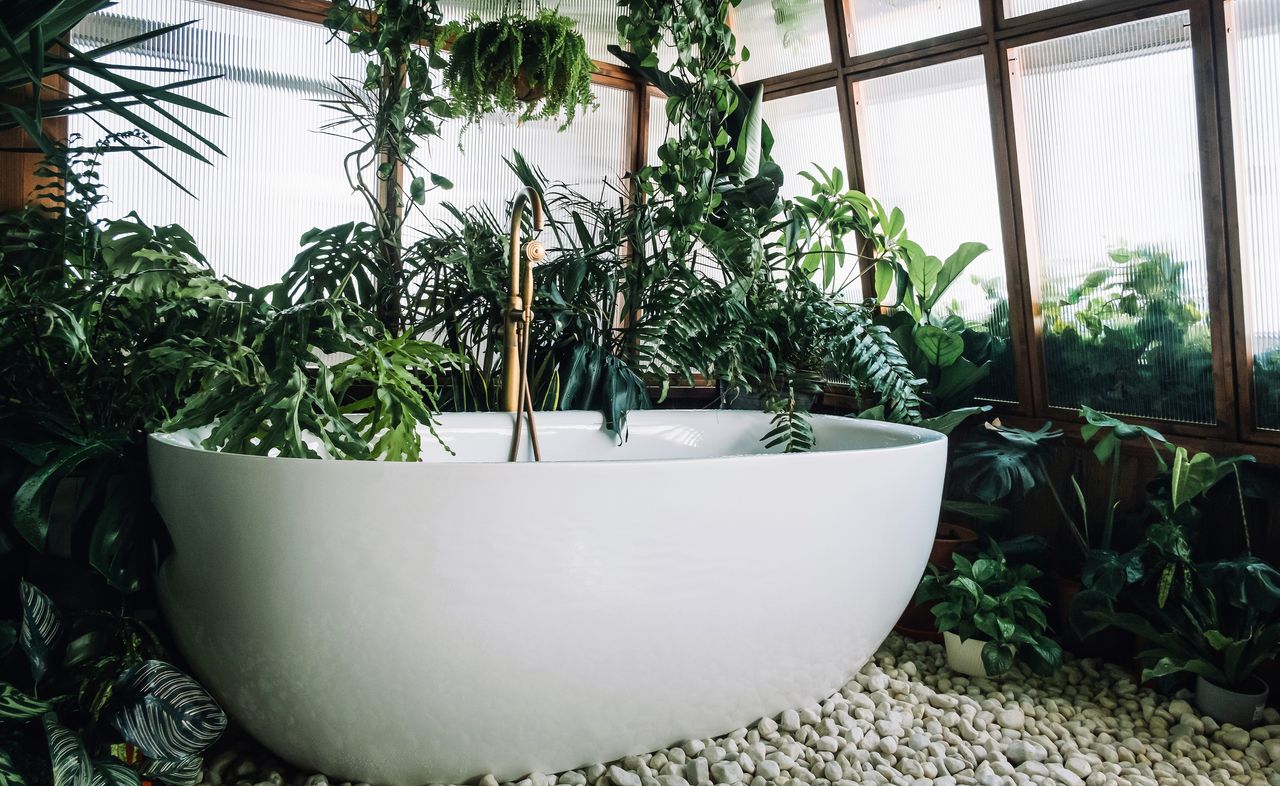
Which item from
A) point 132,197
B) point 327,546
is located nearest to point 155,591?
point 327,546

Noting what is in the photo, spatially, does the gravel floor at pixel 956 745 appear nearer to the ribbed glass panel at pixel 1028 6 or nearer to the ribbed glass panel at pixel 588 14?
the ribbed glass panel at pixel 1028 6

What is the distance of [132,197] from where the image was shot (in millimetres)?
2678

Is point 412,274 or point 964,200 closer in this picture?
point 412,274

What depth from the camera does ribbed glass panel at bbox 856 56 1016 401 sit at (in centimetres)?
279

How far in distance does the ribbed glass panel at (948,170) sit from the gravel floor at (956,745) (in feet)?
3.70

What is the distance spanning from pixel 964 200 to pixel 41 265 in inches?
101

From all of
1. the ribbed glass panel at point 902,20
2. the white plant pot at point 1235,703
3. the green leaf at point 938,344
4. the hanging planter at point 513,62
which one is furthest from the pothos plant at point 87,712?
the ribbed glass panel at point 902,20

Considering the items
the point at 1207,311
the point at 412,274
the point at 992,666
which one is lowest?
the point at 992,666

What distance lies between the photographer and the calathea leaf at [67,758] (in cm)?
119

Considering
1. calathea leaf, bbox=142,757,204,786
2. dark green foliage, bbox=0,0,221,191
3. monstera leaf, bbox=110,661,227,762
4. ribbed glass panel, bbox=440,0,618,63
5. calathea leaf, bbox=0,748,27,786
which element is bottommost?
calathea leaf, bbox=142,757,204,786

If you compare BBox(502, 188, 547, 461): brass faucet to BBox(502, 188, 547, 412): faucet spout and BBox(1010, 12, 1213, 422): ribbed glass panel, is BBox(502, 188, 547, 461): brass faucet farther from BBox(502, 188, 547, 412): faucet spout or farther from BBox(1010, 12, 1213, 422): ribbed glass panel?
BBox(1010, 12, 1213, 422): ribbed glass panel

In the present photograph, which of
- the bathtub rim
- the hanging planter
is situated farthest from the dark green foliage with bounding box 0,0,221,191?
the hanging planter

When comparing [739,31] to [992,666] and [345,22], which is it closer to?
[345,22]

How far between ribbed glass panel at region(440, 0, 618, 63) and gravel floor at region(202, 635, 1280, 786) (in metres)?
2.42
